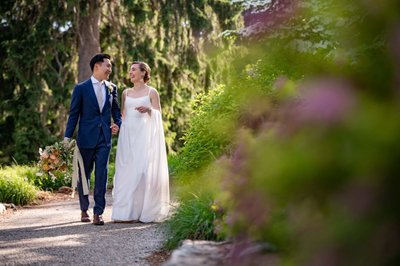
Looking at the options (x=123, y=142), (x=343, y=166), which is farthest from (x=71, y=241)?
(x=343, y=166)

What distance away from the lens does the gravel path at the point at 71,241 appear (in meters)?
4.80

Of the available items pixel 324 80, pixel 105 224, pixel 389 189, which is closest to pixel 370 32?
pixel 324 80

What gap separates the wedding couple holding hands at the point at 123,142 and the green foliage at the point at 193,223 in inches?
72.9

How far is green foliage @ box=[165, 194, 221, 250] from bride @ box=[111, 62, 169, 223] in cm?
197

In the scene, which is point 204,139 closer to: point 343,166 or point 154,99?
point 154,99

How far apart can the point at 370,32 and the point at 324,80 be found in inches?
16.6

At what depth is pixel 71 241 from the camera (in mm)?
5613

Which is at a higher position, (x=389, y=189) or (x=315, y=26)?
(x=315, y=26)

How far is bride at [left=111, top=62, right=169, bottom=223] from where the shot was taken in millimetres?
7184

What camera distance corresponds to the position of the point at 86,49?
47.1 ft

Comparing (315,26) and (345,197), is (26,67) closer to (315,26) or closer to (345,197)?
(315,26)

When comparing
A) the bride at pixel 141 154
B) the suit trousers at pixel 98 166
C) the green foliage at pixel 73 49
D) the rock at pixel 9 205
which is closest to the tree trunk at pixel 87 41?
the green foliage at pixel 73 49

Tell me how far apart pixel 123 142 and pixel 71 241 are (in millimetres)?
1960

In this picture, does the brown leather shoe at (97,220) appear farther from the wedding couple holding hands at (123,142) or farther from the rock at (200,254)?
the rock at (200,254)
